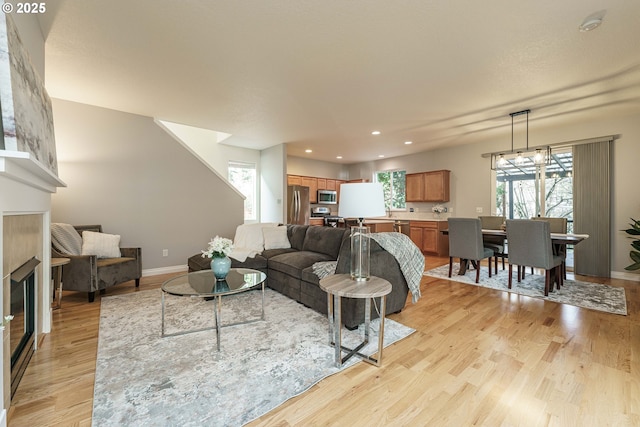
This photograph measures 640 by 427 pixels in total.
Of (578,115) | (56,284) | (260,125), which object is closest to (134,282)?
(56,284)

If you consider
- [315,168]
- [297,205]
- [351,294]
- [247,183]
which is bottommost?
[351,294]

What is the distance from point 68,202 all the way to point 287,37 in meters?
3.87

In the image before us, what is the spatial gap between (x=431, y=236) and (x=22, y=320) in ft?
21.4

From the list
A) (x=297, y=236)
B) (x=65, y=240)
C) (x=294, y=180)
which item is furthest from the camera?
(x=294, y=180)

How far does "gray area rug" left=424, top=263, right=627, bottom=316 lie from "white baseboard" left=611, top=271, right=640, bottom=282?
81cm

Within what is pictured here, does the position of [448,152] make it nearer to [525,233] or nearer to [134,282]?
[525,233]

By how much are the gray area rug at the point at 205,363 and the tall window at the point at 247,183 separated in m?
3.81

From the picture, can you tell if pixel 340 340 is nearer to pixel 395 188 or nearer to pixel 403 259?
pixel 403 259

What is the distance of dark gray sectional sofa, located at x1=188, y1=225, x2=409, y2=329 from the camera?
2.44m

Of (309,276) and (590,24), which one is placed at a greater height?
(590,24)

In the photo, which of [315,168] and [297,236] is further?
[315,168]

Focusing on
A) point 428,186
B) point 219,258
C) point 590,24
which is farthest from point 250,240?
point 428,186

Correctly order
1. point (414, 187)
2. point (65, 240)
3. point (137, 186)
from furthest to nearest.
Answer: point (414, 187), point (137, 186), point (65, 240)

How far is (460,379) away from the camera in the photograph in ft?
5.82
